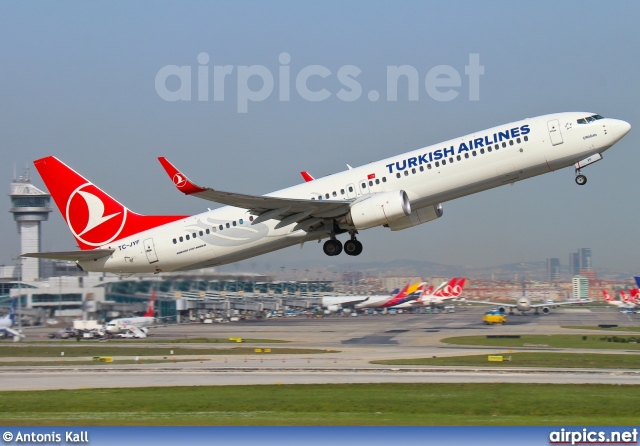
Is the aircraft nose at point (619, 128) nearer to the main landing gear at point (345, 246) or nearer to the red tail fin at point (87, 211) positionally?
the main landing gear at point (345, 246)

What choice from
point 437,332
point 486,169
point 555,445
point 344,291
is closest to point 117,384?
point 486,169

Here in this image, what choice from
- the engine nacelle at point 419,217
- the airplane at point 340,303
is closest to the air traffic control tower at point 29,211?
the airplane at point 340,303

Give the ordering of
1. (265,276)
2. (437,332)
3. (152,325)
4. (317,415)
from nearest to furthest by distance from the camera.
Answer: (317,415)
(265,276)
(437,332)
(152,325)

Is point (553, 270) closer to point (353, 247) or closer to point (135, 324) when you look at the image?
point (135, 324)

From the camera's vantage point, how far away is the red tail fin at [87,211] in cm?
4459

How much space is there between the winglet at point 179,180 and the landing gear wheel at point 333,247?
26.7ft

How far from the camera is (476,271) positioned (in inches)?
5123

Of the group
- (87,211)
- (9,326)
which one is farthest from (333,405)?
(9,326)

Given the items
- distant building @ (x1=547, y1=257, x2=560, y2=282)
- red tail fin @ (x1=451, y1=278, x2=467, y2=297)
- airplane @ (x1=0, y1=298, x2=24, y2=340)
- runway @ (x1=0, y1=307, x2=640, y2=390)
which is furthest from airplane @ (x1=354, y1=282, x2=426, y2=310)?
distant building @ (x1=547, y1=257, x2=560, y2=282)

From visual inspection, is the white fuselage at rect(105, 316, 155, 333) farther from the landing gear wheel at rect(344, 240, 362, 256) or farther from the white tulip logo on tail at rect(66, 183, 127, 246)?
the landing gear wheel at rect(344, 240, 362, 256)

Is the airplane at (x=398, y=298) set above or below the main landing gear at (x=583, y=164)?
below

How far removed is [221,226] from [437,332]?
37.5 meters

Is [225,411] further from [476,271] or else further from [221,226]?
[476,271]

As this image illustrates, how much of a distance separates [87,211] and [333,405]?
20.1m
